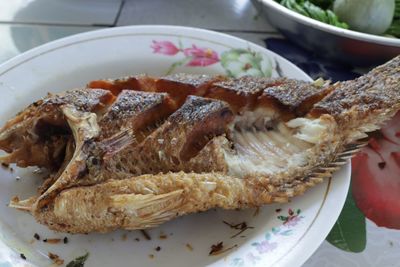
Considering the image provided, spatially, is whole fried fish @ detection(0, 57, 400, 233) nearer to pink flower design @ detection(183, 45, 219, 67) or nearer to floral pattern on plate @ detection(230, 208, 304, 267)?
floral pattern on plate @ detection(230, 208, 304, 267)

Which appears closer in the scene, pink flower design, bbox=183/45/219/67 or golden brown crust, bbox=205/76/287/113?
golden brown crust, bbox=205/76/287/113

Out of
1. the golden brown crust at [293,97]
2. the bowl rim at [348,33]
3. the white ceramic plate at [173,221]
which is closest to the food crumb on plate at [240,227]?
the white ceramic plate at [173,221]

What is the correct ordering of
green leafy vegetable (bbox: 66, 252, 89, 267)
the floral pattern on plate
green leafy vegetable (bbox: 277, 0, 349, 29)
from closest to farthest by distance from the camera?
1. the floral pattern on plate
2. green leafy vegetable (bbox: 66, 252, 89, 267)
3. green leafy vegetable (bbox: 277, 0, 349, 29)

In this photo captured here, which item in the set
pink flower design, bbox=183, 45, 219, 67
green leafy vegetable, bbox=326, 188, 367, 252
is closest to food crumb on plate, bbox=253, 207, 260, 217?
green leafy vegetable, bbox=326, 188, 367, 252

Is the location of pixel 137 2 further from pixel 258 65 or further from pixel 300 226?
pixel 300 226

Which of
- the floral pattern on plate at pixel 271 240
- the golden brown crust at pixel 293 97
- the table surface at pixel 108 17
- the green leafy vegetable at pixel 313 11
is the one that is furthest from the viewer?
the table surface at pixel 108 17

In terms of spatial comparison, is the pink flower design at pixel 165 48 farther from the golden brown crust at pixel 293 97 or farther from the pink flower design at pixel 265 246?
the pink flower design at pixel 265 246

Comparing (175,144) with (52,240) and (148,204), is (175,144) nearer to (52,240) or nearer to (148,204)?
(148,204)

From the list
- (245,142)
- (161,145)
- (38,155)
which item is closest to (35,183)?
(38,155)
